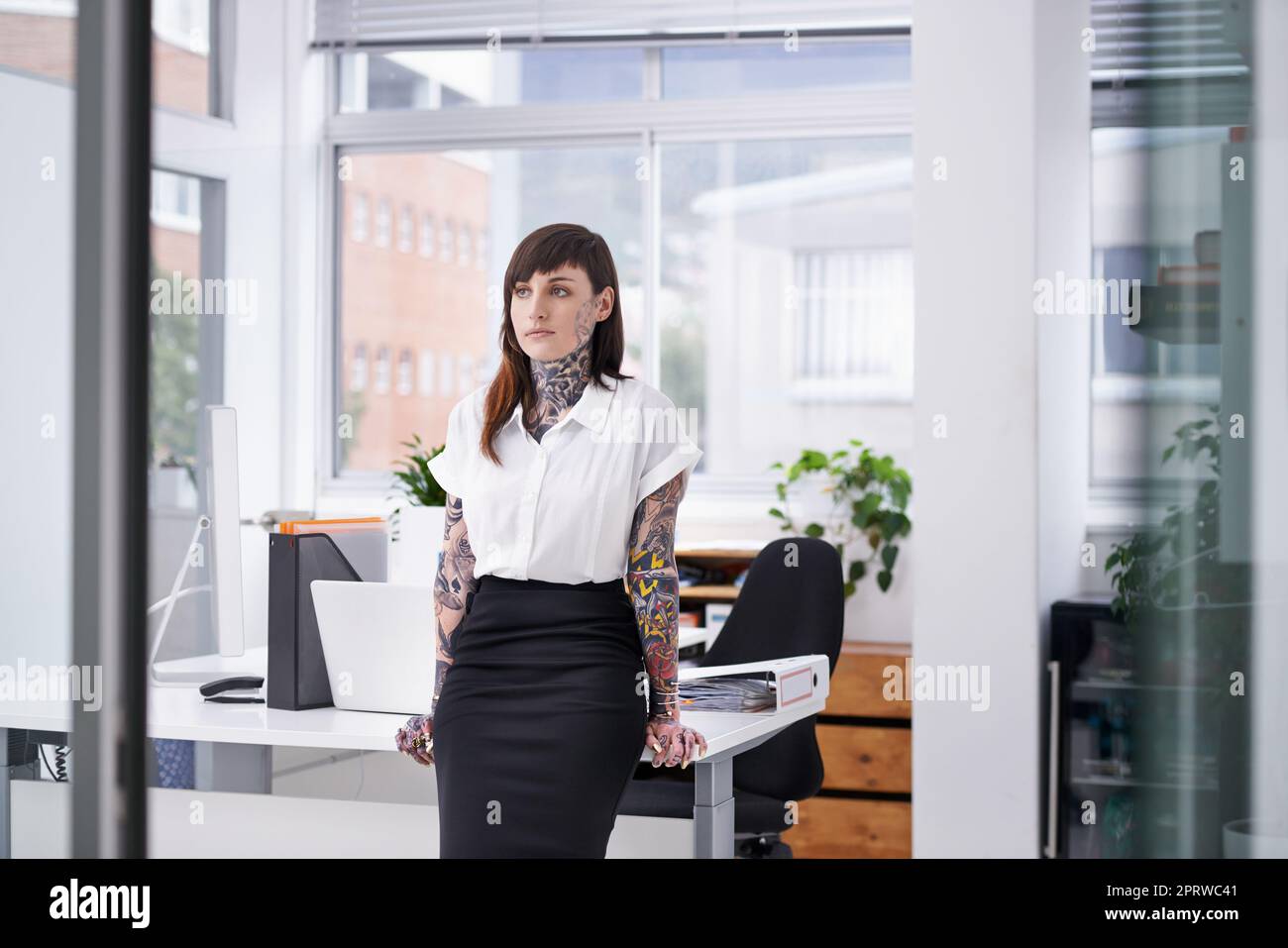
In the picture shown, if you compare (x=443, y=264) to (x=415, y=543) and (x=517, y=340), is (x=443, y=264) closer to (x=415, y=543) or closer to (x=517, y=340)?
(x=415, y=543)

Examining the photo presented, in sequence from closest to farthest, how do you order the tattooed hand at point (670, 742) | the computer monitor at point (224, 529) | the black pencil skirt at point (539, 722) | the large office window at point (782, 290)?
the black pencil skirt at point (539, 722)
the tattooed hand at point (670, 742)
the computer monitor at point (224, 529)
the large office window at point (782, 290)

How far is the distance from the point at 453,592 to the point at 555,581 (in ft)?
0.57

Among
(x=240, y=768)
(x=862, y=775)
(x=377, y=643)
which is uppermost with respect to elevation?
(x=377, y=643)

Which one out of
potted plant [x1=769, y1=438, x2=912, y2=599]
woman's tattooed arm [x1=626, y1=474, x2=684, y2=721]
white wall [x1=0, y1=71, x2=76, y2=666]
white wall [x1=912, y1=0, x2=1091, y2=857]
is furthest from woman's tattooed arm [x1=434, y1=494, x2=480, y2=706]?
potted plant [x1=769, y1=438, x2=912, y2=599]

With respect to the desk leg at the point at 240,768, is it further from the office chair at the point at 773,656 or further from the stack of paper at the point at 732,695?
the stack of paper at the point at 732,695

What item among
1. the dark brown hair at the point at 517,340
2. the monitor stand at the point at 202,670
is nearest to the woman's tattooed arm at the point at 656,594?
the dark brown hair at the point at 517,340

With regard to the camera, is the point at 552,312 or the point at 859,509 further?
the point at 859,509

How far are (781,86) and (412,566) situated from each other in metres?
2.67

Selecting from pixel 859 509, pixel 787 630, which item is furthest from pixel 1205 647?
pixel 859 509

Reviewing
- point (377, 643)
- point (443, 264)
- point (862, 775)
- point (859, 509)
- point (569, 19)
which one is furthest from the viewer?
point (443, 264)

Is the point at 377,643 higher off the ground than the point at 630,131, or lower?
lower

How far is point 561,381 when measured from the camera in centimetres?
185

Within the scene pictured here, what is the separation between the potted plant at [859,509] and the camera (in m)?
3.95

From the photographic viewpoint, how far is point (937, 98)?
113 inches
